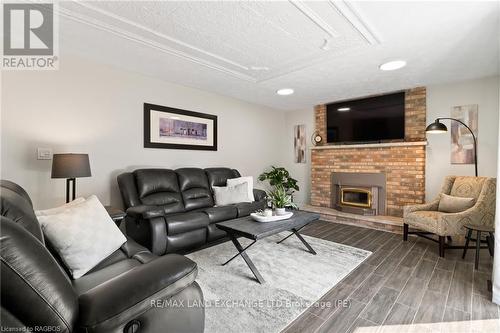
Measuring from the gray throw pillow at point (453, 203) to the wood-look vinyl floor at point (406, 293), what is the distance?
518 mm

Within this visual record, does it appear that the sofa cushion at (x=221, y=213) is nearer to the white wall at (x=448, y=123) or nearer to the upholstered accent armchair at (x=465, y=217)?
the upholstered accent armchair at (x=465, y=217)

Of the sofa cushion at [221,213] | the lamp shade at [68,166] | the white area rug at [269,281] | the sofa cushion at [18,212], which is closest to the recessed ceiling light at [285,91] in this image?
the sofa cushion at [221,213]

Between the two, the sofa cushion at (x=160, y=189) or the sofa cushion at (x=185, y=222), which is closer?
the sofa cushion at (x=185, y=222)

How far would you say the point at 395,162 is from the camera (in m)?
4.18

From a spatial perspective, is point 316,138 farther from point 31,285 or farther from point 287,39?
point 31,285

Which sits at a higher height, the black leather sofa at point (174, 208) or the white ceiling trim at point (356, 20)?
the white ceiling trim at point (356, 20)

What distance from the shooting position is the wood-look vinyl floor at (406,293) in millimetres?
1688

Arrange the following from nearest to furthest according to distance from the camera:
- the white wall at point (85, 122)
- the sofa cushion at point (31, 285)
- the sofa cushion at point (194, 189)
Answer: the sofa cushion at point (31, 285) < the white wall at point (85, 122) < the sofa cushion at point (194, 189)

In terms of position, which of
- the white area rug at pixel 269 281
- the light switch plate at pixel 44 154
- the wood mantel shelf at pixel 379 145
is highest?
the wood mantel shelf at pixel 379 145

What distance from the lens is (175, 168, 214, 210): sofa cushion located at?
3399mm

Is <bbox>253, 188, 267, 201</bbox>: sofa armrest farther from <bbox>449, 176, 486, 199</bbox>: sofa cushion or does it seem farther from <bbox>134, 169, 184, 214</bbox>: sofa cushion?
<bbox>449, 176, 486, 199</bbox>: sofa cushion

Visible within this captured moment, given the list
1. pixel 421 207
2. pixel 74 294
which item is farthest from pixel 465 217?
pixel 74 294

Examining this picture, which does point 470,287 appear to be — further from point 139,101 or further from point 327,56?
point 139,101

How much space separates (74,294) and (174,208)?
2.34m
